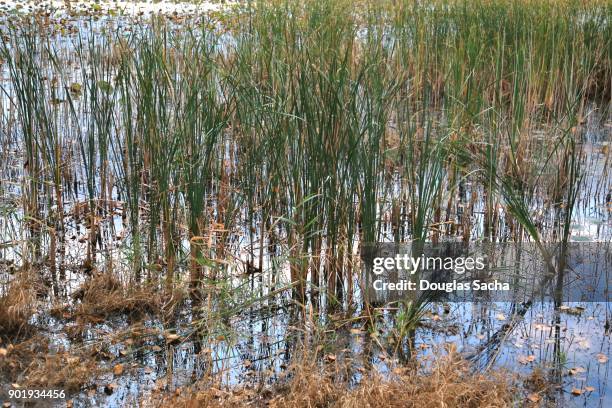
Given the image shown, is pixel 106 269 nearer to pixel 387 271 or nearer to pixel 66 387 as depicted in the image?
pixel 66 387

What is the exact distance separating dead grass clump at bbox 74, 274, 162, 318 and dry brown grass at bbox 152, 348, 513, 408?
65 centimetres

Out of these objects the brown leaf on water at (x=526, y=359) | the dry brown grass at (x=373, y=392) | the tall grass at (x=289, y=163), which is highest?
the tall grass at (x=289, y=163)

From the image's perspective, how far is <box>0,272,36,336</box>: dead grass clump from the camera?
9.41 ft

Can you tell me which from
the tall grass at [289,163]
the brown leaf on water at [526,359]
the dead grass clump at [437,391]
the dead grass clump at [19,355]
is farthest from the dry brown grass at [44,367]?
the brown leaf on water at [526,359]

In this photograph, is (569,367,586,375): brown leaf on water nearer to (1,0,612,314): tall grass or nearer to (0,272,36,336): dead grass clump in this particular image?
(1,0,612,314): tall grass

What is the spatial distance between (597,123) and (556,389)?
3.56 metres

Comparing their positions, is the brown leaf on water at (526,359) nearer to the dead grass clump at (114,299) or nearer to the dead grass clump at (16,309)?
the dead grass clump at (114,299)

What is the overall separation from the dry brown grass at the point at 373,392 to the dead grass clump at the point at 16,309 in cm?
76

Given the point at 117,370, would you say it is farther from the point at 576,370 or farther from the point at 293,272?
the point at 576,370

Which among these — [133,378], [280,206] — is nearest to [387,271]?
[280,206]

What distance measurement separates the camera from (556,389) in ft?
8.47

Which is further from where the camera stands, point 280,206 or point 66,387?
point 280,206

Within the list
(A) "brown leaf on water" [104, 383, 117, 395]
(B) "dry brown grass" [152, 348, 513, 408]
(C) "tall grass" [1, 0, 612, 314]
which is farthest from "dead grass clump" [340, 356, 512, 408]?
(A) "brown leaf on water" [104, 383, 117, 395]

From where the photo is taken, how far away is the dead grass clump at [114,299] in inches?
120
